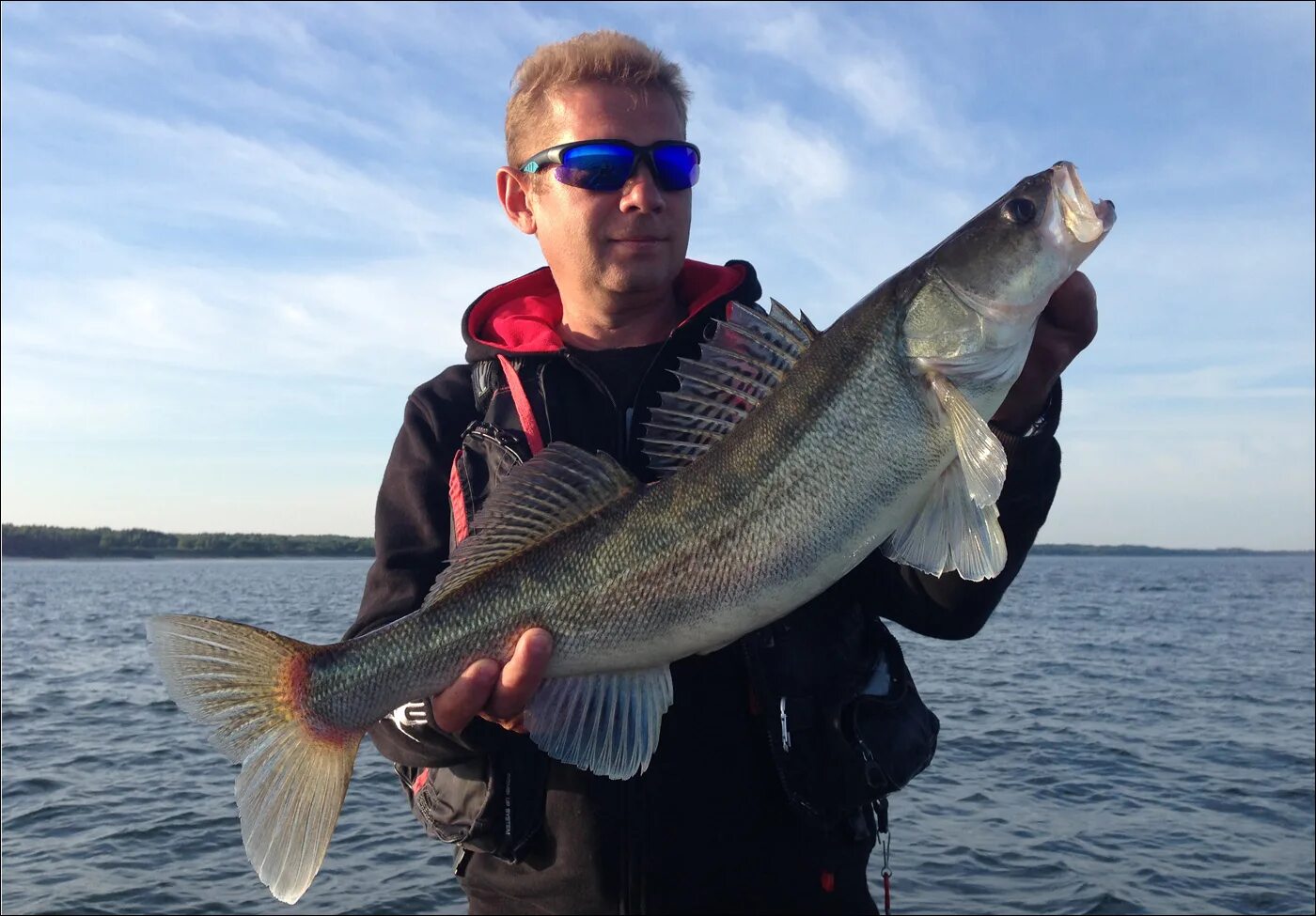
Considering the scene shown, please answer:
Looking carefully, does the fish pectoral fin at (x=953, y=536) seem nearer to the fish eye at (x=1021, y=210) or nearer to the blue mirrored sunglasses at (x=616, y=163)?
the fish eye at (x=1021, y=210)

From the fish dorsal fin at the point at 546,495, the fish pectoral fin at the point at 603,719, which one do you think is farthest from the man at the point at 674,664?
the fish dorsal fin at the point at 546,495

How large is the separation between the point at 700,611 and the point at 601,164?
5.55ft

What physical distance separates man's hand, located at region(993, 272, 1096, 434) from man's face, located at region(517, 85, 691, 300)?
132cm

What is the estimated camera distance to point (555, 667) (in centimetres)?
309

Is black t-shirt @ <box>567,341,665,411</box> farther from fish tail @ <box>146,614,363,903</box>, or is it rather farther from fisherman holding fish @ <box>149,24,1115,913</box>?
fish tail @ <box>146,614,363,903</box>

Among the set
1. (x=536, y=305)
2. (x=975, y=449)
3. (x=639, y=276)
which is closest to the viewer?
(x=975, y=449)

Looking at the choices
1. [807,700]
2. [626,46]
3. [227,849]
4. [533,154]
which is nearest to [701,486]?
[807,700]

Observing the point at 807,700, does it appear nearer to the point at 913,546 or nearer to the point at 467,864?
the point at 913,546

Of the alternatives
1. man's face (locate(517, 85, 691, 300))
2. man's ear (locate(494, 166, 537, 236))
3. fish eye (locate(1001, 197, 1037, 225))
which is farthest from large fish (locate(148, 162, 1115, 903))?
man's ear (locate(494, 166, 537, 236))

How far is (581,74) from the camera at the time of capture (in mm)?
3791

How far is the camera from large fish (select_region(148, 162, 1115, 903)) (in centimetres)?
302

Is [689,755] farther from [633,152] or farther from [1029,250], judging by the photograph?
[633,152]

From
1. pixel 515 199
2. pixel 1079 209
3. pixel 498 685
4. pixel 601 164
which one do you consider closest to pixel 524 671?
pixel 498 685

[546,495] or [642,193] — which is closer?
[546,495]
